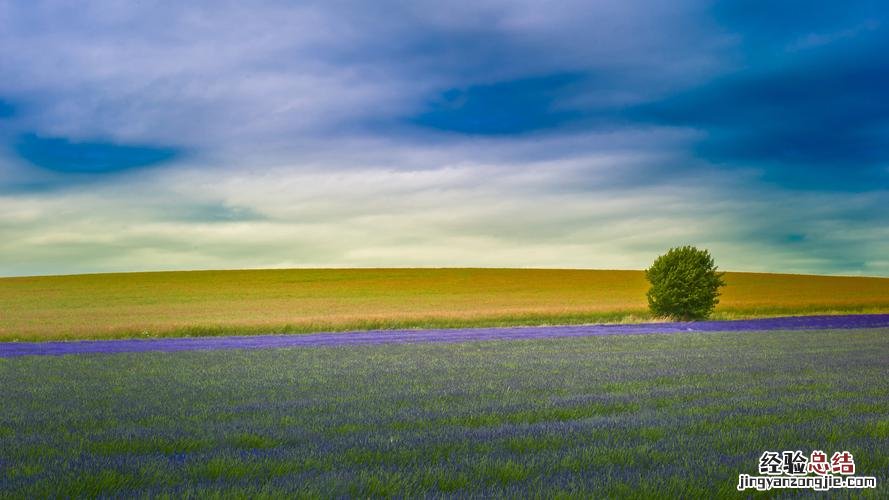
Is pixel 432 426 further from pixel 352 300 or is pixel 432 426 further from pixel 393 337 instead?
pixel 352 300

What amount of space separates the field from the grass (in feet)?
79.9

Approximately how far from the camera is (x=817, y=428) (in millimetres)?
9812

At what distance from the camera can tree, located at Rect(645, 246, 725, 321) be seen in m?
47.9

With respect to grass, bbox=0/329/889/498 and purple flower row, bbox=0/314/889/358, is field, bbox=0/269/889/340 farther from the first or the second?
grass, bbox=0/329/889/498

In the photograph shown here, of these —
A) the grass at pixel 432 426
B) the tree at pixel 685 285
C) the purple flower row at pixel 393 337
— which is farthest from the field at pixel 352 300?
the grass at pixel 432 426

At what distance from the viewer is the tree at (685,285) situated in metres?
47.9

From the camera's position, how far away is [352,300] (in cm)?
6456

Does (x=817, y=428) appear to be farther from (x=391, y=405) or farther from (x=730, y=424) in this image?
(x=391, y=405)

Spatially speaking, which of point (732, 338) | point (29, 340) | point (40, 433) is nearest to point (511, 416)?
point (40, 433)

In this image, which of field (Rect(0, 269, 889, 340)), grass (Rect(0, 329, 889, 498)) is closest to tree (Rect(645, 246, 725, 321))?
field (Rect(0, 269, 889, 340))

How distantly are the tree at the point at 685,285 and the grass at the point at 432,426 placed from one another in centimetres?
2782

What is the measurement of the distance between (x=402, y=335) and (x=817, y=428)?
27.2m

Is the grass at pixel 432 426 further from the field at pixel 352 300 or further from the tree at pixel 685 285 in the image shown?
the tree at pixel 685 285

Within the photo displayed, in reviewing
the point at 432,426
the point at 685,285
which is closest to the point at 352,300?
the point at 685,285
